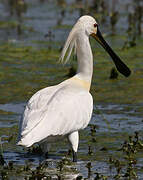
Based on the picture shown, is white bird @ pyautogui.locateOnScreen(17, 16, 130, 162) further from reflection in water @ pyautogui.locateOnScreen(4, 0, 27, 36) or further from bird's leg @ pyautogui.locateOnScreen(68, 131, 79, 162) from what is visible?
reflection in water @ pyautogui.locateOnScreen(4, 0, 27, 36)

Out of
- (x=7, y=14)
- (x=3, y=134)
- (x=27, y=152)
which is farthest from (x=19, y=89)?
(x=7, y=14)

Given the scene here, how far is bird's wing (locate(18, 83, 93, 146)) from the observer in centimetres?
585

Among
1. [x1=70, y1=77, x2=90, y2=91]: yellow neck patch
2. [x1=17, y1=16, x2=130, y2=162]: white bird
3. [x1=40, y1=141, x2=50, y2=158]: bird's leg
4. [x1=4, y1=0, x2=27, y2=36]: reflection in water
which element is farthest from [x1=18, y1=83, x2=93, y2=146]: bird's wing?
[x1=4, y1=0, x2=27, y2=36]: reflection in water

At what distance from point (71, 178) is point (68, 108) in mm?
767

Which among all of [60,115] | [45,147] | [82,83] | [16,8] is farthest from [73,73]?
[16,8]

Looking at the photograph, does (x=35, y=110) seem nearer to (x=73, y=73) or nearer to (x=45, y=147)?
(x=45, y=147)

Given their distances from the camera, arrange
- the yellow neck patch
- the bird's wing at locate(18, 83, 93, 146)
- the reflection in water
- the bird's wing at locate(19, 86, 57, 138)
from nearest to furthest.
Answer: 1. the bird's wing at locate(18, 83, 93, 146)
2. the bird's wing at locate(19, 86, 57, 138)
3. the yellow neck patch
4. the reflection in water

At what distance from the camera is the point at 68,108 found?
636 cm

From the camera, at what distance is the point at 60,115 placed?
6.23 meters

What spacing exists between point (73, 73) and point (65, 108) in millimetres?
3716

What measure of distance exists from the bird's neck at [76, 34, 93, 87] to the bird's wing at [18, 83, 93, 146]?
0.41 meters

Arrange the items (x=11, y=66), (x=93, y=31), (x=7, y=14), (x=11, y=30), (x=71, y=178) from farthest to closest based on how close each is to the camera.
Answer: (x=7, y=14) → (x=11, y=30) → (x=11, y=66) → (x=93, y=31) → (x=71, y=178)

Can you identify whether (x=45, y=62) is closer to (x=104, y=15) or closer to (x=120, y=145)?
(x=104, y=15)

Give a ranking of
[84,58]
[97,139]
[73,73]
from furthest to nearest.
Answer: [73,73]
[97,139]
[84,58]
